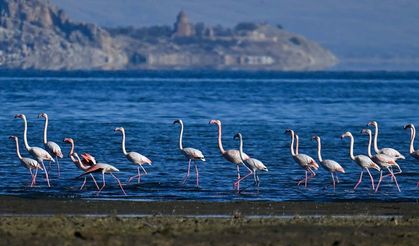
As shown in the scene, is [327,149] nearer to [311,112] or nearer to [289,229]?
[289,229]

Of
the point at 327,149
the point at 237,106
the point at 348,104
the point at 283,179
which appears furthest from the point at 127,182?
the point at 348,104

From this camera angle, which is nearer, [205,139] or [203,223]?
[203,223]

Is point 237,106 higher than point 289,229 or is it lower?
lower

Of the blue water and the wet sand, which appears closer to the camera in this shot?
the wet sand

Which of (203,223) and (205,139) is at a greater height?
(203,223)

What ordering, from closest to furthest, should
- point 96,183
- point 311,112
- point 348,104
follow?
point 96,183 → point 311,112 → point 348,104

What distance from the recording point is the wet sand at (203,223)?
579 inches

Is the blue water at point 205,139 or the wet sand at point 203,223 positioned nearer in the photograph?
the wet sand at point 203,223

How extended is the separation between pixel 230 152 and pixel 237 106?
4239cm

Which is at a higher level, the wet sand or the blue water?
the wet sand

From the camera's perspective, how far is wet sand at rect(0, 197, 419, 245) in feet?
48.2

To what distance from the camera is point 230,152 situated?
26406 mm

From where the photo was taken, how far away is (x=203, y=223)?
53.7 feet

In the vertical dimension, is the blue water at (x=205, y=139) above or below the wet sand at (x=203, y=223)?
below
